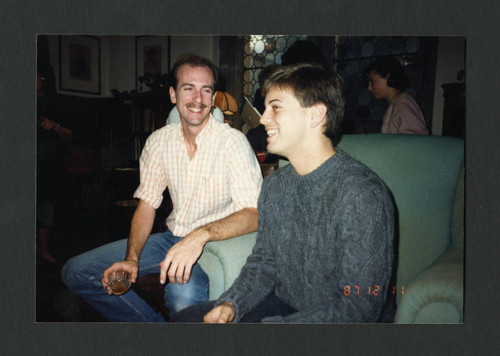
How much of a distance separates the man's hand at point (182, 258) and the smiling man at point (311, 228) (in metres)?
0.15

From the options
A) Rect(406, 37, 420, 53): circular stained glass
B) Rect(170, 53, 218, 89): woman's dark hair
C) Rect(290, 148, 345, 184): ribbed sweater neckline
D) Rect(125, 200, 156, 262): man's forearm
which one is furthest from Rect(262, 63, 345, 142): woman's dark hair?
Rect(125, 200, 156, 262): man's forearm

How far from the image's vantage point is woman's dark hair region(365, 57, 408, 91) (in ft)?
5.17

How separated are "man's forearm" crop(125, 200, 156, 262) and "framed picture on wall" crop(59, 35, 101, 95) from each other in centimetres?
50

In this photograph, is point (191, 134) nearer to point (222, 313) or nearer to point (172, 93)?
point (172, 93)

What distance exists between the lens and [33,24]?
64.6 inches

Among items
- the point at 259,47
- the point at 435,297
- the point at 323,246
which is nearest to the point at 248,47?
the point at 259,47

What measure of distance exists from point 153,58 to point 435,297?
4.32 feet

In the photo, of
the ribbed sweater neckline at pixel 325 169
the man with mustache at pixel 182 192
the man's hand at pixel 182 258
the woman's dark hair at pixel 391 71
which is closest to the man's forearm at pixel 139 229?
the man with mustache at pixel 182 192

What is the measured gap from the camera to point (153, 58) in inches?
62.4

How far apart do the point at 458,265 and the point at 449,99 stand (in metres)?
0.64

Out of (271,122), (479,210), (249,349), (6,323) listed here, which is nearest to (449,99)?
(479,210)

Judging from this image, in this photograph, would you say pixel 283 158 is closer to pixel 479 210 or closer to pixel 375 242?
pixel 375 242

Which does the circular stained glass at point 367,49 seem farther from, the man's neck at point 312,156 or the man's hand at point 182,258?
the man's hand at point 182,258
